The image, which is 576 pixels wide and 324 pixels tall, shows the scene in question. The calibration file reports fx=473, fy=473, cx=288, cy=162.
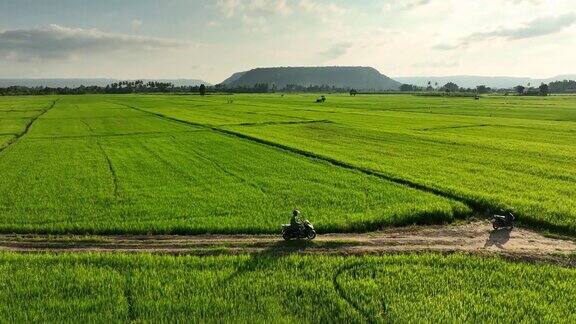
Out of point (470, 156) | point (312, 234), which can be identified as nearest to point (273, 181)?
point (312, 234)

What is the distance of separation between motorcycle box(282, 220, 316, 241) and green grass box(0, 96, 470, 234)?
1116 millimetres

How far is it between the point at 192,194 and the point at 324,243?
7.25 meters

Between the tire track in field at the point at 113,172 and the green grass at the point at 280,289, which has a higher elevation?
the green grass at the point at 280,289

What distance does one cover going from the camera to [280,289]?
9.76m

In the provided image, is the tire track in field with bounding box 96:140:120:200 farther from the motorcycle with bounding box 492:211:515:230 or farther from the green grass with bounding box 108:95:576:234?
the motorcycle with bounding box 492:211:515:230

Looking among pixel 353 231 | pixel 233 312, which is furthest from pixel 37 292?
pixel 353 231

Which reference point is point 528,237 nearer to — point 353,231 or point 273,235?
point 353,231

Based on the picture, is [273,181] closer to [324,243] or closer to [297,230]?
[297,230]

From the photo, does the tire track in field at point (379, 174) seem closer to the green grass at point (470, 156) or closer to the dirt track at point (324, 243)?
the green grass at point (470, 156)

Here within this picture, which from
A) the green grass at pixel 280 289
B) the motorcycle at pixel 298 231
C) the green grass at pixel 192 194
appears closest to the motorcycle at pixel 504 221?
the green grass at pixel 192 194

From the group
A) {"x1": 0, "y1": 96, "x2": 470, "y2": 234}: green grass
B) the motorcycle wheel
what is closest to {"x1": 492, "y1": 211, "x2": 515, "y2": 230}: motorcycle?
{"x1": 0, "y1": 96, "x2": 470, "y2": 234}: green grass

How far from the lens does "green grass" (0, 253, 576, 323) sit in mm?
8672

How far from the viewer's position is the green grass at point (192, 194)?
47.5 feet

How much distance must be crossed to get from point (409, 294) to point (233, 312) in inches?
139
